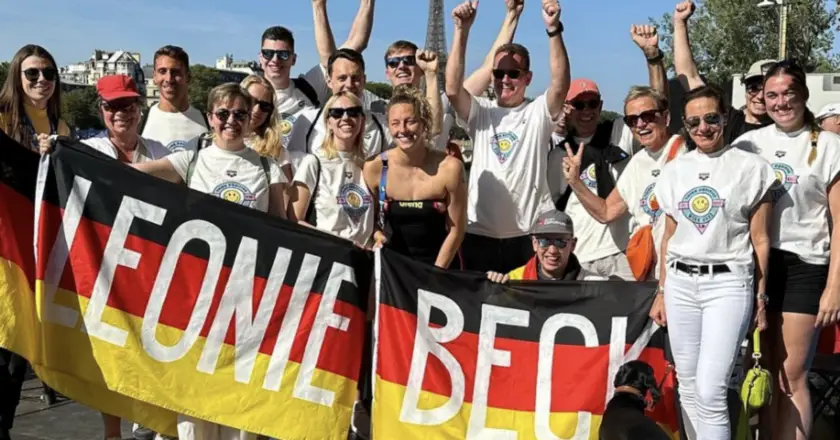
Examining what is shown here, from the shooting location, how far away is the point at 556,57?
6.00 metres

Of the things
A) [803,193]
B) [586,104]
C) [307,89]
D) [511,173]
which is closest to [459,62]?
[511,173]

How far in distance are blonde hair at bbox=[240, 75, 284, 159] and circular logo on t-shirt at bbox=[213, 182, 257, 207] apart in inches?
14.5

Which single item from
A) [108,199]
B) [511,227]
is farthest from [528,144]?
[108,199]

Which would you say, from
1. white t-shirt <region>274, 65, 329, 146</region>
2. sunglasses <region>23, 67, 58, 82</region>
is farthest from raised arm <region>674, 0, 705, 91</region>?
sunglasses <region>23, 67, 58, 82</region>

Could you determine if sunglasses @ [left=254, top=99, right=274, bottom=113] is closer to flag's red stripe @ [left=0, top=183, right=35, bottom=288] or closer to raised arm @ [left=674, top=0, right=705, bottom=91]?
flag's red stripe @ [left=0, top=183, right=35, bottom=288]

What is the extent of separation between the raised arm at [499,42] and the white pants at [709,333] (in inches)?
101

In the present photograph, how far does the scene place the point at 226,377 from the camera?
517 cm

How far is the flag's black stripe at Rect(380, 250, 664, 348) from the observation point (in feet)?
17.2

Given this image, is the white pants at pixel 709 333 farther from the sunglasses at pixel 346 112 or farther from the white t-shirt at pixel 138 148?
the white t-shirt at pixel 138 148

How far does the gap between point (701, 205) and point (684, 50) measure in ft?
6.69

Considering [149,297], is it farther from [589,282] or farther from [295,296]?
[589,282]

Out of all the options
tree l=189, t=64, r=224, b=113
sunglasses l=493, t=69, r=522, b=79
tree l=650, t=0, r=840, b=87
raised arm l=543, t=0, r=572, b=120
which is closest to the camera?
raised arm l=543, t=0, r=572, b=120

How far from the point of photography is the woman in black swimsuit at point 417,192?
5.43 metres

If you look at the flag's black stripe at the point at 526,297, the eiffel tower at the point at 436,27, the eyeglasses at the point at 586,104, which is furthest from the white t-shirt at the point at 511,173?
the eiffel tower at the point at 436,27
